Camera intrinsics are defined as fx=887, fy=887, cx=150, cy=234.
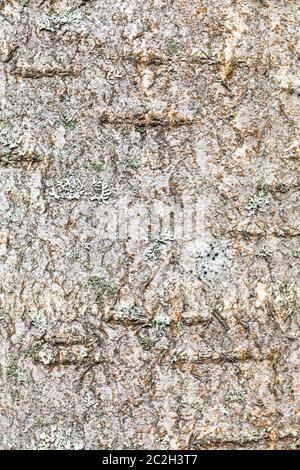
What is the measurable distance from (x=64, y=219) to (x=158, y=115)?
0.27 metres

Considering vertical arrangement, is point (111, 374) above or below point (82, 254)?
below

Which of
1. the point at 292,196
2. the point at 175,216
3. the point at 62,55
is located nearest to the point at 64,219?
the point at 175,216

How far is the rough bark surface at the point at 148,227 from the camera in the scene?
1.71 meters

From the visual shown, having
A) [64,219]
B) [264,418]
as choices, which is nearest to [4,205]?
[64,219]

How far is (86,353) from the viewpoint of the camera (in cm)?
171

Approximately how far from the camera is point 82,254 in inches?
67.7

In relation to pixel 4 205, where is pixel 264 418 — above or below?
below

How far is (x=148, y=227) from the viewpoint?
1716 mm

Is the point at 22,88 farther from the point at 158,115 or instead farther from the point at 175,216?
the point at 175,216

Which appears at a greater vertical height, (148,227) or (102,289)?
(148,227)

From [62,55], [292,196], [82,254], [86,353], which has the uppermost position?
[62,55]

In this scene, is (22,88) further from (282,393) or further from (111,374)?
(282,393)

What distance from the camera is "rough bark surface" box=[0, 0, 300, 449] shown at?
67.2 inches

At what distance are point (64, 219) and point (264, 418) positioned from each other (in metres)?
0.54
